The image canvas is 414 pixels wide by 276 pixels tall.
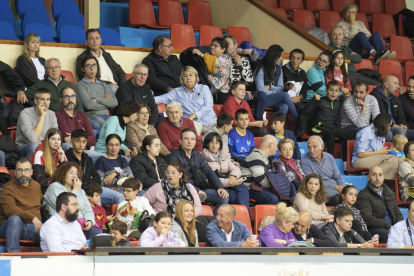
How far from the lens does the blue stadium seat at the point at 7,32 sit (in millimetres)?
9086

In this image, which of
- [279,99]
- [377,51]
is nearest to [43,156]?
[279,99]

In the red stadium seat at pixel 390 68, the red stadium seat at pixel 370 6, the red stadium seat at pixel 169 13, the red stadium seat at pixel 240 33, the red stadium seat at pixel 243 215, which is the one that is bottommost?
the red stadium seat at pixel 243 215

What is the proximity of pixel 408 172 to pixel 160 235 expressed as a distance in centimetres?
306

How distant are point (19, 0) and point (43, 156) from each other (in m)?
3.31

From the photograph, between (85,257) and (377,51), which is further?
(377,51)

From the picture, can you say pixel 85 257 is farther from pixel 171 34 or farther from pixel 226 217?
pixel 171 34

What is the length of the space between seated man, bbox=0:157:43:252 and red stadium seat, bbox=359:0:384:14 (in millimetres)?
6931

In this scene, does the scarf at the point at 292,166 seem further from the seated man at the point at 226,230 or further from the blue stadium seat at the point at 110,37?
the blue stadium seat at the point at 110,37

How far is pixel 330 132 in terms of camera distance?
9188 millimetres

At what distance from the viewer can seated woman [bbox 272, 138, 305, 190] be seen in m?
8.09

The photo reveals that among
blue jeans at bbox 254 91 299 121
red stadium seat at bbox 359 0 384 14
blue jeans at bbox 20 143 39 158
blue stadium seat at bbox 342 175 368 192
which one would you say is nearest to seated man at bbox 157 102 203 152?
blue jeans at bbox 20 143 39 158

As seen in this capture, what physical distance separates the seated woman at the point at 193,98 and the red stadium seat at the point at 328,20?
3270 millimetres

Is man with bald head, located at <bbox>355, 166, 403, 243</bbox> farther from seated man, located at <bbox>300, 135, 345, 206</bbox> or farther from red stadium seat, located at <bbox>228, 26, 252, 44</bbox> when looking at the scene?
red stadium seat, located at <bbox>228, 26, 252, 44</bbox>

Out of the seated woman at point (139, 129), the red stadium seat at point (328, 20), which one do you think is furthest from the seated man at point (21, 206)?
the red stadium seat at point (328, 20)
